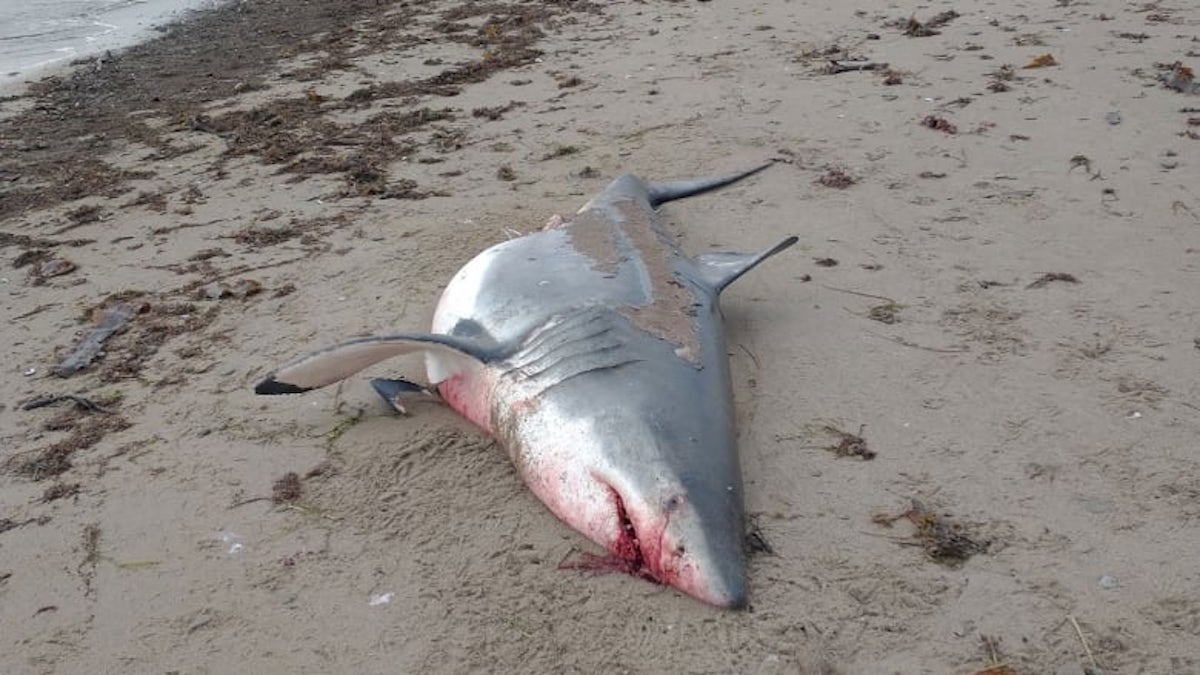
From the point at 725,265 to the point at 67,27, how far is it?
36.0 feet

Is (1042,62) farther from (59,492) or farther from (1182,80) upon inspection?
(59,492)

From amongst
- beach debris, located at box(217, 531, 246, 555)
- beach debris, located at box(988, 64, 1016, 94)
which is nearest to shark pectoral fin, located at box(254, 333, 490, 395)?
beach debris, located at box(217, 531, 246, 555)

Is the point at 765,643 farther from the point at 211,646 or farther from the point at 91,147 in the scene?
the point at 91,147

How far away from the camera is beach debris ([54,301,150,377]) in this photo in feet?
13.8

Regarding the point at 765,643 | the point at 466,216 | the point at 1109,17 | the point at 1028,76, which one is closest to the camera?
the point at 765,643

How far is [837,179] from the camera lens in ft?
19.0

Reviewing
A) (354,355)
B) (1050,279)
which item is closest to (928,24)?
(1050,279)

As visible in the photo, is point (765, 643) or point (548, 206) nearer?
point (765, 643)

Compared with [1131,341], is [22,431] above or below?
above

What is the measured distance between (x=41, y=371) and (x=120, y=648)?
1880 mm

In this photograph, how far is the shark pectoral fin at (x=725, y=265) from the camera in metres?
4.21

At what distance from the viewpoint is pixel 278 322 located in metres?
4.49

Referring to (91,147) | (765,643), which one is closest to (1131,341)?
(765,643)

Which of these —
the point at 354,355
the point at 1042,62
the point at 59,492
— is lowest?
the point at 1042,62
